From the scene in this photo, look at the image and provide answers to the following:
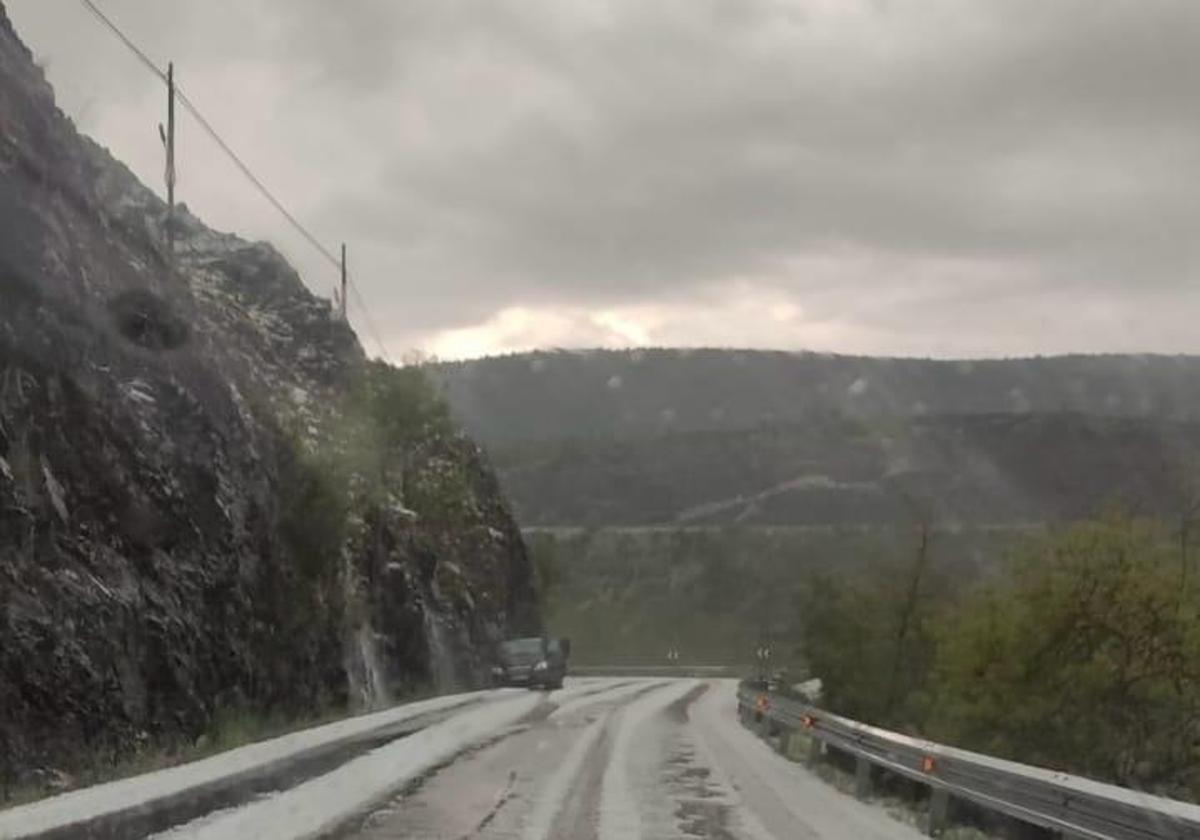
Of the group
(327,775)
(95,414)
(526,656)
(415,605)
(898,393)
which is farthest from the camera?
(898,393)

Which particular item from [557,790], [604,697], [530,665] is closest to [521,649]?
[530,665]

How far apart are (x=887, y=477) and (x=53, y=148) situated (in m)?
105

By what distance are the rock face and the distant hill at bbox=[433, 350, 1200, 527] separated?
84.7 feet

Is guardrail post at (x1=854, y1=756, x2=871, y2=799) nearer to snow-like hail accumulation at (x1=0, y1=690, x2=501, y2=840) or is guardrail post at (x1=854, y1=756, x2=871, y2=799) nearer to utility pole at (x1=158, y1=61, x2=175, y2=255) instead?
snow-like hail accumulation at (x1=0, y1=690, x2=501, y2=840)

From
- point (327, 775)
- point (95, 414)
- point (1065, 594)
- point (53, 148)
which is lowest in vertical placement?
point (327, 775)

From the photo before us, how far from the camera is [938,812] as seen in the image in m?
14.0

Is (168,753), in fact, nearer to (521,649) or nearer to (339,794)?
(339,794)

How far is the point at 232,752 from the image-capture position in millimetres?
18828

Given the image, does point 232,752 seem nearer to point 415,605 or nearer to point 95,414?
point 95,414

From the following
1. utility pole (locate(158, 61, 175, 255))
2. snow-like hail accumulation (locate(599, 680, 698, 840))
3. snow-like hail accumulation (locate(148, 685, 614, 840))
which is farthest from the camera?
utility pole (locate(158, 61, 175, 255))

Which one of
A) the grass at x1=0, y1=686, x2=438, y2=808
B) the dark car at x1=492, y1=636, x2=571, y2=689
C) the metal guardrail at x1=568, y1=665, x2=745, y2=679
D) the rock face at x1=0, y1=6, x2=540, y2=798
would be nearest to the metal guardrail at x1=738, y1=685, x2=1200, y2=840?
the grass at x1=0, y1=686, x2=438, y2=808

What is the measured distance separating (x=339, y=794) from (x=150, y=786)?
8.01ft

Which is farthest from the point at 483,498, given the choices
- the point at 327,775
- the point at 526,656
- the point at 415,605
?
the point at 327,775

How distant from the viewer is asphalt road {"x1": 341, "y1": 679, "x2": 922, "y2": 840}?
523 inches
